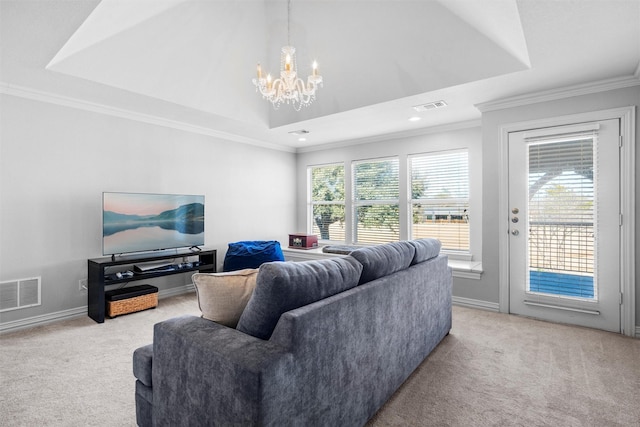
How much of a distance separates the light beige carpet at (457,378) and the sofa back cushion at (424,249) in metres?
0.76

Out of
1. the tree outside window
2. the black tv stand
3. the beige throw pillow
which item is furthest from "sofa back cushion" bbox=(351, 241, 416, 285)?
the tree outside window

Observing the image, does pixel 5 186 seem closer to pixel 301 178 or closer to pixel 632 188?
pixel 301 178

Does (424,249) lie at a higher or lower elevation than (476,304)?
higher

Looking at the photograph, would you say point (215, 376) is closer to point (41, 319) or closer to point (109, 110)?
point (41, 319)

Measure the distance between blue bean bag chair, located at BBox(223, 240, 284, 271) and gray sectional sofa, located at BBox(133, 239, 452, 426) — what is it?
9.40ft

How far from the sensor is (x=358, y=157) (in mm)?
5617

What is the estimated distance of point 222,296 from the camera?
161 centimetres

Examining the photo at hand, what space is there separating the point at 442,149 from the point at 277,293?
4.01 m

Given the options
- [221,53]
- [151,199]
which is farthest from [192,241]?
[221,53]

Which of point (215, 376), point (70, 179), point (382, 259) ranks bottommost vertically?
point (215, 376)

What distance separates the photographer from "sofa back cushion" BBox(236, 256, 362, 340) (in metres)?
1.42

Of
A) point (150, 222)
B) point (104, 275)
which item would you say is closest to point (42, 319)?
point (104, 275)

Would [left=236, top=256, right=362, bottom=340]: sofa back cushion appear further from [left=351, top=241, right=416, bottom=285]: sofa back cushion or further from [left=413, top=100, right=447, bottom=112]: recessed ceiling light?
[left=413, top=100, right=447, bottom=112]: recessed ceiling light

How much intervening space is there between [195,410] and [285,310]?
531 millimetres
